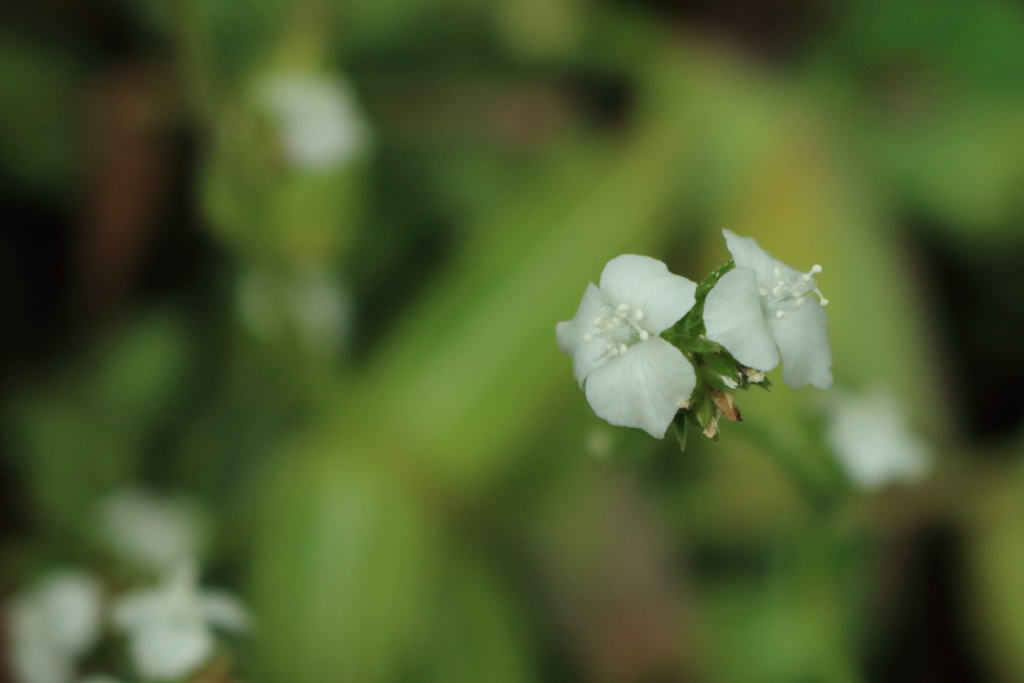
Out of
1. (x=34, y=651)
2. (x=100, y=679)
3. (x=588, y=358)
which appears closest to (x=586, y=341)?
(x=588, y=358)

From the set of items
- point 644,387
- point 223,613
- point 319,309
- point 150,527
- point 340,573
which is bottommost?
point 644,387

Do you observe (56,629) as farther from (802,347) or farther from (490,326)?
(802,347)

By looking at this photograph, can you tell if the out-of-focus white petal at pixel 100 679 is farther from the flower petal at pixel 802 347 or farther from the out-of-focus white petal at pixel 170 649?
the flower petal at pixel 802 347

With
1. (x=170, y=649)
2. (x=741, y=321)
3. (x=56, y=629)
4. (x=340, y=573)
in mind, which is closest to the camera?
(x=741, y=321)

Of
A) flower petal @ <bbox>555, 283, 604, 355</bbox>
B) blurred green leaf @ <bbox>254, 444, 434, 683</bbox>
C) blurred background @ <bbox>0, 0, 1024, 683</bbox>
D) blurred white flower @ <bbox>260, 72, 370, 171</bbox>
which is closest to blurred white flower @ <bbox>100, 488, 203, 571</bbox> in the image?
blurred background @ <bbox>0, 0, 1024, 683</bbox>

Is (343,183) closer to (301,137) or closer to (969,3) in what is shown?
(301,137)

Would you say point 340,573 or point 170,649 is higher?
point 340,573
